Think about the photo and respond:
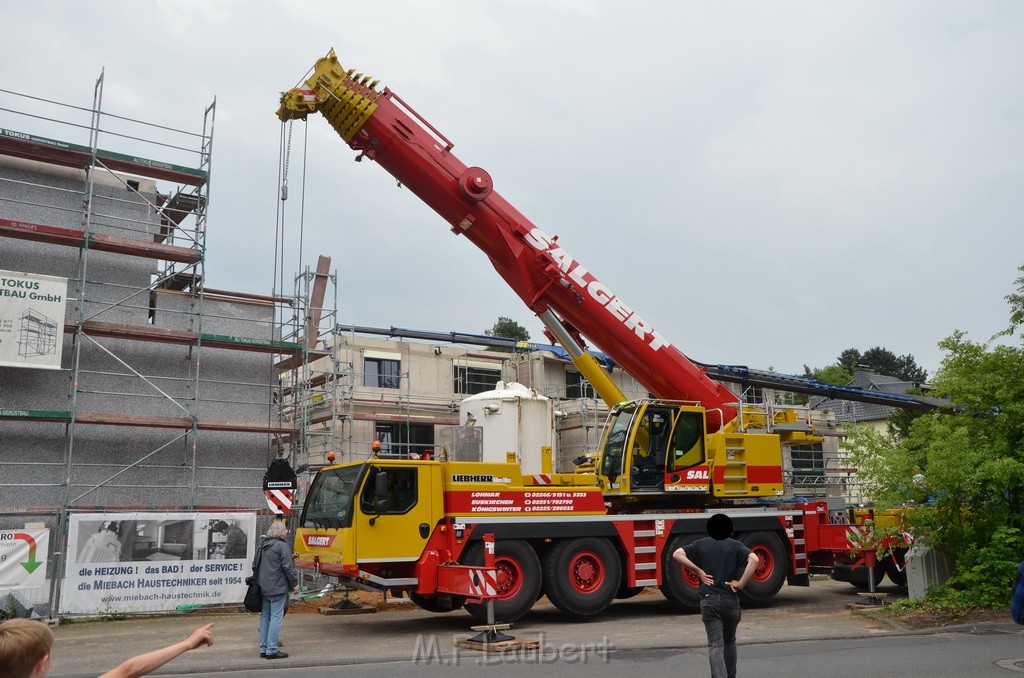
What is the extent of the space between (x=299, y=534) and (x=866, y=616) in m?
8.68

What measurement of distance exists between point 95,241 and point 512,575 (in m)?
10.3

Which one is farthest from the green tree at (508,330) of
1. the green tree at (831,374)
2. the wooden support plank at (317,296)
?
the wooden support plank at (317,296)

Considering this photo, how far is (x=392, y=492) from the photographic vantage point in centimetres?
1317

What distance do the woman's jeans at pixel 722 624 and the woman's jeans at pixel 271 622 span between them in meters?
5.61

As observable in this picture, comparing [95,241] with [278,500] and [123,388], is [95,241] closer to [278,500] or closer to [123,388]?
[123,388]

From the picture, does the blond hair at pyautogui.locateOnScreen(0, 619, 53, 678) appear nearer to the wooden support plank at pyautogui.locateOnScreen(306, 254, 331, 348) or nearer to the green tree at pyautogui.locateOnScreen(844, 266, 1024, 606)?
the green tree at pyautogui.locateOnScreen(844, 266, 1024, 606)

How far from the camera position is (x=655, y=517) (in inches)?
588

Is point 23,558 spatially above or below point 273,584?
above

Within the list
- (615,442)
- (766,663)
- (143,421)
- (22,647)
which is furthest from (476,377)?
(22,647)

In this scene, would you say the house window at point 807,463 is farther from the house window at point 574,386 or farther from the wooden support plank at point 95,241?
the wooden support plank at point 95,241

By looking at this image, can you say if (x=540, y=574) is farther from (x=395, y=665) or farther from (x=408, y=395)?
(x=408, y=395)

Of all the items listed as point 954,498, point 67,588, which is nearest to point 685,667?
point 954,498

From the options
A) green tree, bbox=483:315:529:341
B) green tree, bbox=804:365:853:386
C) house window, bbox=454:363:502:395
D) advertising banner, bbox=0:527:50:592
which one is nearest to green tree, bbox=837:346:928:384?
green tree, bbox=804:365:853:386

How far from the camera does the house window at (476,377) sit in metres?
33.8
